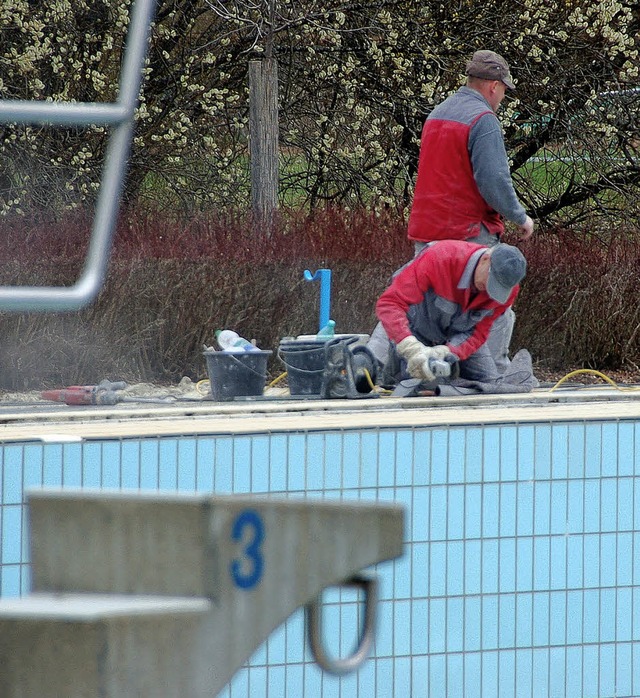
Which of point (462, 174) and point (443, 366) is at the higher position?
point (462, 174)

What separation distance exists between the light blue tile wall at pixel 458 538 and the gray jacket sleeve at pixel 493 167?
5.98 ft

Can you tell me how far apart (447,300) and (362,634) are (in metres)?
3.70

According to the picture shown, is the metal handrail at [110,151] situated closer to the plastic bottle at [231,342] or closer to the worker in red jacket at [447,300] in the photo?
the worker in red jacket at [447,300]

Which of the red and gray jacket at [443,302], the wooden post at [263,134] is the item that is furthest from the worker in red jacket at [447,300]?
the wooden post at [263,134]

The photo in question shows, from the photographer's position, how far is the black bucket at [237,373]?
5.64m

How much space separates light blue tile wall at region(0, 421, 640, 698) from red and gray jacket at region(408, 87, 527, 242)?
1879 millimetres

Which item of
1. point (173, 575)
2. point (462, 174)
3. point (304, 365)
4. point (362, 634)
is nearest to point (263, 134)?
point (462, 174)

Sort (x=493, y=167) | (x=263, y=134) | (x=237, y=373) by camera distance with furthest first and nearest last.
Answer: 1. (x=263, y=134)
2. (x=493, y=167)
3. (x=237, y=373)

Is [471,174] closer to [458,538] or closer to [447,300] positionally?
[447,300]

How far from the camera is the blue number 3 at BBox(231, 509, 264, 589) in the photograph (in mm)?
1598

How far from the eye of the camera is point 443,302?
5457 mm

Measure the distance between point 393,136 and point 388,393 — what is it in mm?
5764

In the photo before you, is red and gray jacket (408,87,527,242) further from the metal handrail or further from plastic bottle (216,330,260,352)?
the metal handrail

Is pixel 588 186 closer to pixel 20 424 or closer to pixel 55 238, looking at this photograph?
pixel 55 238
